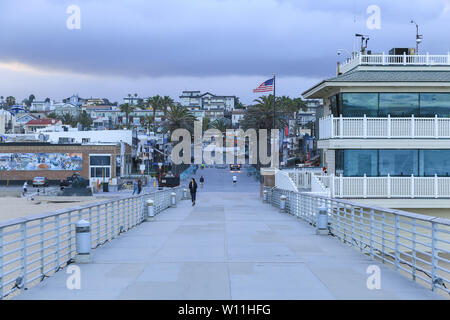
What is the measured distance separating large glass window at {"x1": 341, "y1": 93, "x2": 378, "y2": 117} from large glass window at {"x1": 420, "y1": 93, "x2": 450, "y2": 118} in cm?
226

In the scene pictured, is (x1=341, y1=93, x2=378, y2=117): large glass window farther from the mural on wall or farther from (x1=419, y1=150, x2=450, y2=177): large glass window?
the mural on wall

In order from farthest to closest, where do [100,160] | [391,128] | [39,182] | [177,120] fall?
1. [177,120]
2. [100,160]
3. [39,182]
4. [391,128]

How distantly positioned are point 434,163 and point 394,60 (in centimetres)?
691

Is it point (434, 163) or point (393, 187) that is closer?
point (393, 187)

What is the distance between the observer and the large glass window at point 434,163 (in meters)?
29.5

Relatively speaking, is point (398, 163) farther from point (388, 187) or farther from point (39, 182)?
point (39, 182)

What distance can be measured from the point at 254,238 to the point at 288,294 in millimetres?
7807

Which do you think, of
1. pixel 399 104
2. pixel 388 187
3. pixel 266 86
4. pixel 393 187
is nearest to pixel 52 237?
pixel 388 187

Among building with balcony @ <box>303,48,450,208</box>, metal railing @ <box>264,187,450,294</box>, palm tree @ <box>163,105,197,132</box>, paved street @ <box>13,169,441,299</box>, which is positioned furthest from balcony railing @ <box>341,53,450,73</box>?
palm tree @ <box>163,105,197,132</box>

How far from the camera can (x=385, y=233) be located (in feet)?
66.8

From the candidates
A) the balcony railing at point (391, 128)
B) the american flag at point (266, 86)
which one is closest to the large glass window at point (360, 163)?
the balcony railing at point (391, 128)

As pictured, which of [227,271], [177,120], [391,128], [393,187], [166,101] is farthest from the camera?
[166,101]

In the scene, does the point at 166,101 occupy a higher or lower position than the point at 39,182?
higher

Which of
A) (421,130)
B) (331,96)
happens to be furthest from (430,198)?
(331,96)
